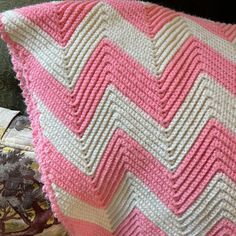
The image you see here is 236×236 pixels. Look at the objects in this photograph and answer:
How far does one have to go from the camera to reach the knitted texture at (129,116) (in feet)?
2.25

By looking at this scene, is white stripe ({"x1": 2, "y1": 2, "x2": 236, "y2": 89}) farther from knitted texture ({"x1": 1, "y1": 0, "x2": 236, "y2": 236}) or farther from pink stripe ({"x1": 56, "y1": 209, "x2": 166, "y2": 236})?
pink stripe ({"x1": 56, "y1": 209, "x2": 166, "y2": 236})

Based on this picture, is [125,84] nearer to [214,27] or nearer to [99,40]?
[99,40]

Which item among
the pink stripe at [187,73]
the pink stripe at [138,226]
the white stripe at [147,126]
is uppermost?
the pink stripe at [187,73]

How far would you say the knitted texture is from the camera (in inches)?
27.0

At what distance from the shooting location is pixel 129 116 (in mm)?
702

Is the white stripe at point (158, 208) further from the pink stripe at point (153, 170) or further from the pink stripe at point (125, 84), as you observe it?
the pink stripe at point (125, 84)

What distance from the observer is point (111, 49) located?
0.73 m

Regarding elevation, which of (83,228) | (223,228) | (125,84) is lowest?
(83,228)

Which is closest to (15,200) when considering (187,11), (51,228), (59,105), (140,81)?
(51,228)

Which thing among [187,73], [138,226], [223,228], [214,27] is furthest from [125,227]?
[214,27]

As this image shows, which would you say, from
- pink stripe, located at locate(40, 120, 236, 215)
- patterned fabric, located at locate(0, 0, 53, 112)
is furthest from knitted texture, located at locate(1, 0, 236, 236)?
patterned fabric, located at locate(0, 0, 53, 112)

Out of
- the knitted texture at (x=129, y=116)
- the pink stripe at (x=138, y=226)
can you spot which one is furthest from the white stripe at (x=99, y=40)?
the pink stripe at (x=138, y=226)

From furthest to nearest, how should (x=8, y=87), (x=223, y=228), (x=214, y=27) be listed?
(x=8, y=87), (x=214, y=27), (x=223, y=228)

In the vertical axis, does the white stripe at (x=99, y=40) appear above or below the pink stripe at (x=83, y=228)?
above
